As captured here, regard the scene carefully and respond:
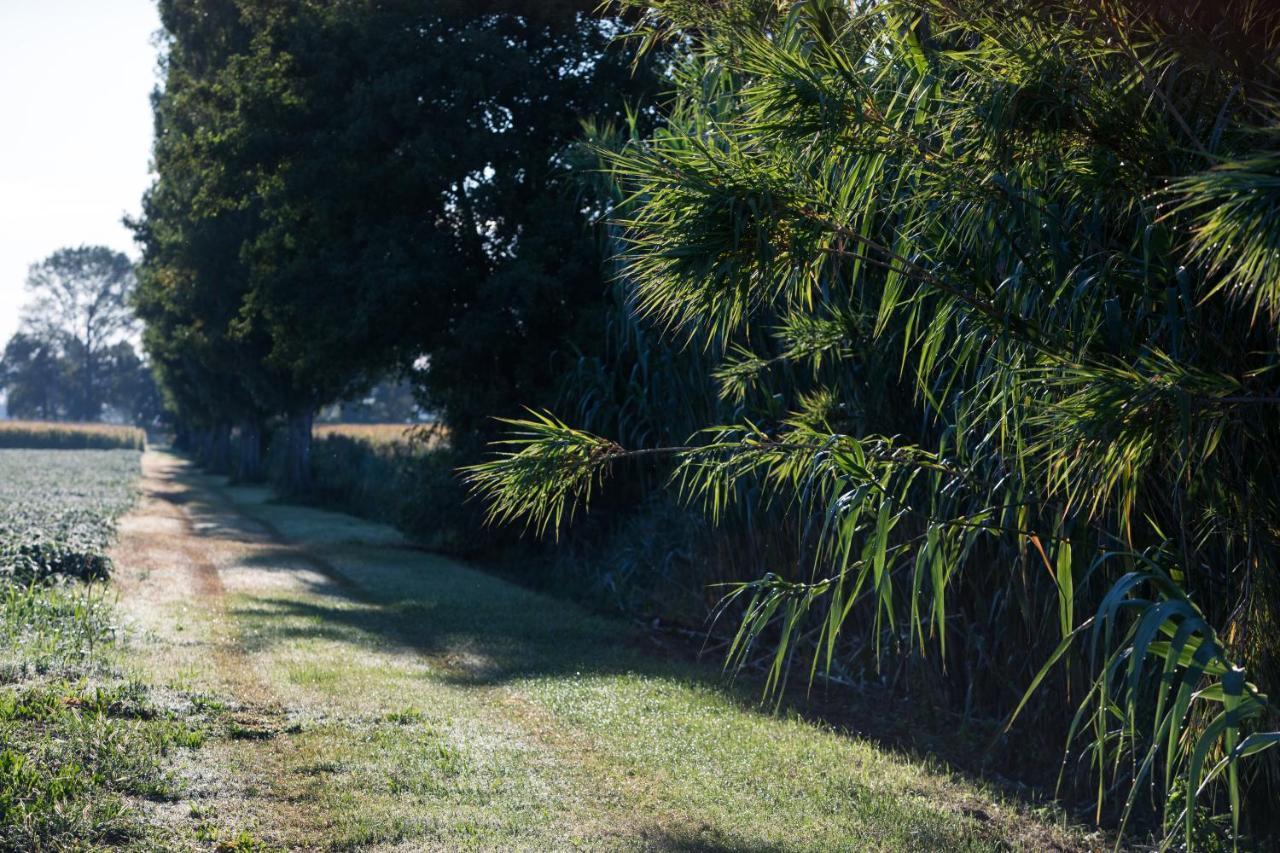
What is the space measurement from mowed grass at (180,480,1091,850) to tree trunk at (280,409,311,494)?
67.6 ft

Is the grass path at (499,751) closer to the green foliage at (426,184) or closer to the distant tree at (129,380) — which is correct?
the green foliage at (426,184)

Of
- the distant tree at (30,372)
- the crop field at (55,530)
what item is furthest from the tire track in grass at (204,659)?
the distant tree at (30,372)

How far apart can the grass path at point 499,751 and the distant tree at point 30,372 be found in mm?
118775

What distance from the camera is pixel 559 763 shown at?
6.11 m

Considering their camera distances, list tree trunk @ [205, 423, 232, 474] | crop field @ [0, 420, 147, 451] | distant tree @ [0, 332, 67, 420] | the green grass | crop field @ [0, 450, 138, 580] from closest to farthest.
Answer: the green grass → crop field @ [0, 450, 138, 580] → tree trunk @ [205, 423, 232, 474] → crop field @ [0, 420, 147, 451] → distant tree @ [0, 332, 67, 420]

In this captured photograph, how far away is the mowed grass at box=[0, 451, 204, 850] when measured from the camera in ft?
15.6

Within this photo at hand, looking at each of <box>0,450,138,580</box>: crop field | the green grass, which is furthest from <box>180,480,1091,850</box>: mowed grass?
<box>0,450,138,580</box>: crop field

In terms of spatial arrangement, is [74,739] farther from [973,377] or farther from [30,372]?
[30,372]

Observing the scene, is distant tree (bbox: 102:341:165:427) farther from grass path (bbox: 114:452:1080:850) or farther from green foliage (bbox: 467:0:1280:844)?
green foliage (bbox: 467:0:1280:844)

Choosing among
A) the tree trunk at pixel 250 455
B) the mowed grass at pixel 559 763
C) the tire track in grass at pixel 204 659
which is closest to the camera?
the mowed grass at pixel 559 763

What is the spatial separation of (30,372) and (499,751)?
126 meters

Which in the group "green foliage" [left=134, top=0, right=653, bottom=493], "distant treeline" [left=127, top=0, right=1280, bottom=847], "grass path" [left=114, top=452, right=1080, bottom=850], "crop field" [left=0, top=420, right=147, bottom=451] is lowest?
"crop field" [left=0, top=420, right=147, bottom=451]

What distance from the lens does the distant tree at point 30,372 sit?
11656 cm

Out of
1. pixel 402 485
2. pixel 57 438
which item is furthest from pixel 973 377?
pixel 57 438
